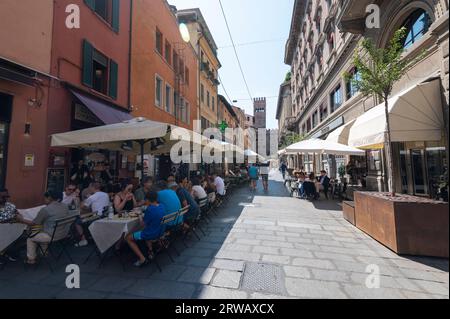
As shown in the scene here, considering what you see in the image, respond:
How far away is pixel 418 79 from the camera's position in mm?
6848

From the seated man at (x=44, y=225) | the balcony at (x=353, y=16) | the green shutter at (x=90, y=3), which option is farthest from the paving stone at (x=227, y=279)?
the balcony at (x=353, y=16)

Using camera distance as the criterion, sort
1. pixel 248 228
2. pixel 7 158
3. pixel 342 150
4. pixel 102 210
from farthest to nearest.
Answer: pixel 342 150, pixel 248 228, pixel 7 158, pixel 102 210

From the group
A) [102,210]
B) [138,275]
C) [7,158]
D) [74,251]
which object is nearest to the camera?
[138,275]

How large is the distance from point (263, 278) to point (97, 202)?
11.9ft

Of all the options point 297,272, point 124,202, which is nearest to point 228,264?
point 297,272

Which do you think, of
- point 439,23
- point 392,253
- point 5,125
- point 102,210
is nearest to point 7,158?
point 5,125

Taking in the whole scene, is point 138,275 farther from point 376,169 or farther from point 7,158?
point 376,169

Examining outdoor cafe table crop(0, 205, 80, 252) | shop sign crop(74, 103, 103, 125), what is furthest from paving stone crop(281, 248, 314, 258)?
shop sign crop(74, 103, 103, 125)

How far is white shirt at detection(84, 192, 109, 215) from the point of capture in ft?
16.2

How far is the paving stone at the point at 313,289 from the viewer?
10.0 feet

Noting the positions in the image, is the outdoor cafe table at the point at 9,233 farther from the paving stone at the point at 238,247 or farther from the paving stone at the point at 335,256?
the paving stone at the point at 335,256

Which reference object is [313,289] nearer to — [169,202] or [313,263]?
[313,263]

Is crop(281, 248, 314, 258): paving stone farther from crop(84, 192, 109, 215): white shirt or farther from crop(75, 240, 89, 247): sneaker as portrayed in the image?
crop(75, 240, 89, 247): sneaker
